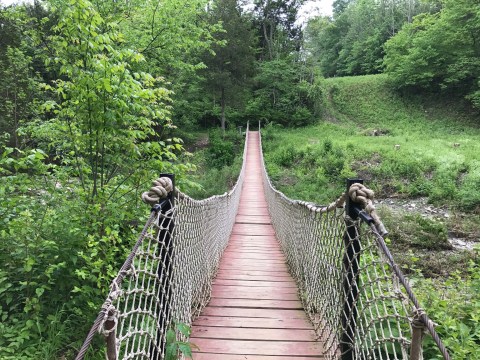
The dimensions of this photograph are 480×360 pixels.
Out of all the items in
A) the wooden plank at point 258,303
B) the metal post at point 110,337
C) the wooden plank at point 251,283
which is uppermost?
the metal post at point 110,337

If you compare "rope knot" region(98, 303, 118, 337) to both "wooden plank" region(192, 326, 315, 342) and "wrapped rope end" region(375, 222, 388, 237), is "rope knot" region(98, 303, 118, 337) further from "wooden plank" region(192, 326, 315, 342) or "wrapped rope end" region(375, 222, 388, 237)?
"wooden plank" region(192, 326, 315, 342)

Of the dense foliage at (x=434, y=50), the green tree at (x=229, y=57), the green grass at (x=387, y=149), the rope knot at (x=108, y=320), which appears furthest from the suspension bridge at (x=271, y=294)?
the dense foliage at (x=434, y=50)

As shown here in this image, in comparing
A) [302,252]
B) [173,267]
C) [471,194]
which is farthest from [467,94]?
[173,267]

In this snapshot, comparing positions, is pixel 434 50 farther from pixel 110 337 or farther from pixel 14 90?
pixel 110 337

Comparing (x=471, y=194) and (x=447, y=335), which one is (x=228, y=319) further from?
(x=471, y=194)

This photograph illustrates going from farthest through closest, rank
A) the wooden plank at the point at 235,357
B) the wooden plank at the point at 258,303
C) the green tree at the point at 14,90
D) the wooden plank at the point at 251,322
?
the green tree at the point at 14,90, the wooden plank at the point at 258,303, the wooden plank at the point at 251,322, the wooden plank at the point at 235,357

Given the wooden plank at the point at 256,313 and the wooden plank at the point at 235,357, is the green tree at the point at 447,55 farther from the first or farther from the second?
the wooden plank at the point at 235,357

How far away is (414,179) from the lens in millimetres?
12008

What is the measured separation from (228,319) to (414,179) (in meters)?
11.7

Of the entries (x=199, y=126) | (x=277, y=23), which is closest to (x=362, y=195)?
(x=199, y=126)

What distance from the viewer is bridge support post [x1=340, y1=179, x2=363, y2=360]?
5.20 feet

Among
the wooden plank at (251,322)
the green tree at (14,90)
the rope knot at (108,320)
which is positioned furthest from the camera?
the green tree at (14,90)

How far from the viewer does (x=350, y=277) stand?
1.71 m

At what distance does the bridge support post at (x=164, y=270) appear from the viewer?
60.8 inches
